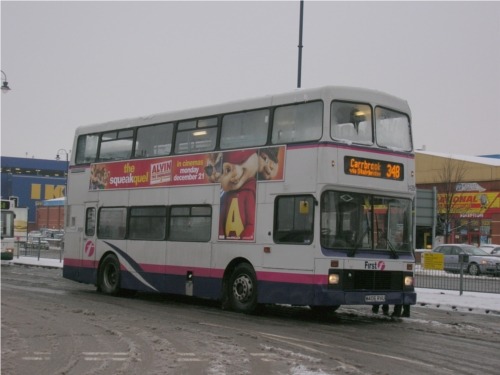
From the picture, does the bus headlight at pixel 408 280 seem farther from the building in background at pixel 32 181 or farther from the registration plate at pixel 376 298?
the building in background at pixel 32 181

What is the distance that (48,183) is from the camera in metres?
118

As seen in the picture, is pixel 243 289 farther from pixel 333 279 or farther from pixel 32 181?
pixel 32 181

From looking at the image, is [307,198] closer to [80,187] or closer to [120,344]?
[120,344]

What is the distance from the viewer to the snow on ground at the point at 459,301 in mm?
17672

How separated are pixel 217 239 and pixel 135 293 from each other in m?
5.06

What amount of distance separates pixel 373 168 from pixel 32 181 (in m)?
108

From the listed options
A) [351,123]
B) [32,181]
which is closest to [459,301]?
[351,123]

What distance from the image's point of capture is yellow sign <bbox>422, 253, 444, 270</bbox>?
77.8 feet

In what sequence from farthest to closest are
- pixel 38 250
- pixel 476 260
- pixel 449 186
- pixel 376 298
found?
pixel 449 186 → pixel 38 250 → pixel 476 260 → pixel 376 298

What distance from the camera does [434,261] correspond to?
24.0 meters

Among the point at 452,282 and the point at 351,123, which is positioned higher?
the point at 351,123

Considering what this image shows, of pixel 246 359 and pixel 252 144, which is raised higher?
pixel 252 144

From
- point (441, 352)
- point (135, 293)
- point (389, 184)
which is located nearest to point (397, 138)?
point (389, 184)

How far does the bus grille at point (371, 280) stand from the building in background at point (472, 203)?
39341mm
